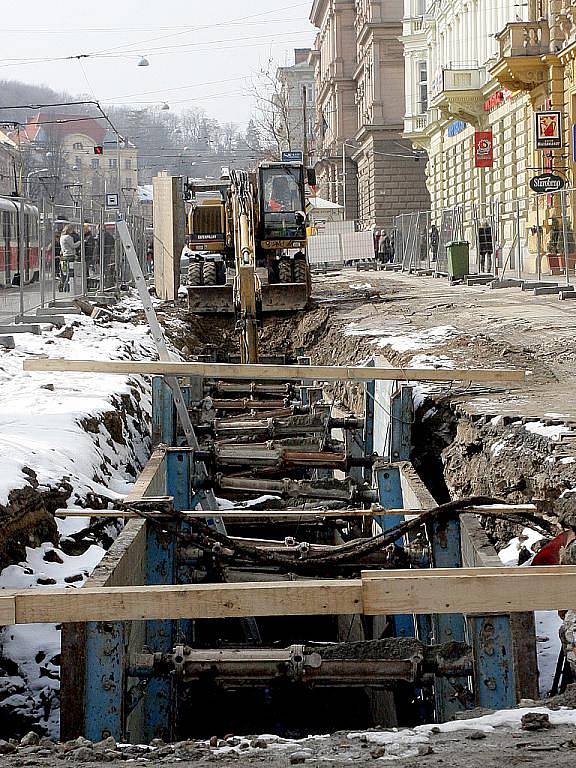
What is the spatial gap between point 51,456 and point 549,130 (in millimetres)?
20287

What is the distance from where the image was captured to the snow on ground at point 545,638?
5282 mm

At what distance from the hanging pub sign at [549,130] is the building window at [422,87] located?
2454 centimetres

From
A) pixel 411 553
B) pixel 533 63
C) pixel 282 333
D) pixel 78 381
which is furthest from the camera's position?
pixel 533 63

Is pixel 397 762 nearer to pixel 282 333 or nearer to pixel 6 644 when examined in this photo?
pixel 6 644

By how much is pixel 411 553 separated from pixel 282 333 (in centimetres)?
1450

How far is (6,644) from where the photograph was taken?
18.1ft

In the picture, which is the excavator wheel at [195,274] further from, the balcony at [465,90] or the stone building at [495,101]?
the balcony at [465,90]

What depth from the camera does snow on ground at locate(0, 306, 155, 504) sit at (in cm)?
726

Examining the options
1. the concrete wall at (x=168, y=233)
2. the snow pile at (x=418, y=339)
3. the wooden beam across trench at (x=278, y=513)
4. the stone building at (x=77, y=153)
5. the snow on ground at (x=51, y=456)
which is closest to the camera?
the snow on ground at (x=51, y=456)

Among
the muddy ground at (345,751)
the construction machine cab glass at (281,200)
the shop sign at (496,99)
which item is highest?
the shop sign at (496,99)

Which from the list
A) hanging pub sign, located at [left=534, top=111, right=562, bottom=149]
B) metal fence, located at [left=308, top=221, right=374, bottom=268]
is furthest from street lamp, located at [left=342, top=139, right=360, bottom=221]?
hanging pub sign, located at [left=534, top=111, right=562, bottom=149]

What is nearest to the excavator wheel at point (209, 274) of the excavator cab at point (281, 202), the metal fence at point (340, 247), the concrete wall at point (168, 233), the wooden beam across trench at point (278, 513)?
the excavator cab at point (281, 202)

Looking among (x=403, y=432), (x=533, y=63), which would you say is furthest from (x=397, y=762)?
(x=533, y=63)

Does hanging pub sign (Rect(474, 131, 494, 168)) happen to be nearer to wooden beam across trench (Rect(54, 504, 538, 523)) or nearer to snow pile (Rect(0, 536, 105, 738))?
wooden beam across trench (Rect(54, 504, 538, 523))
